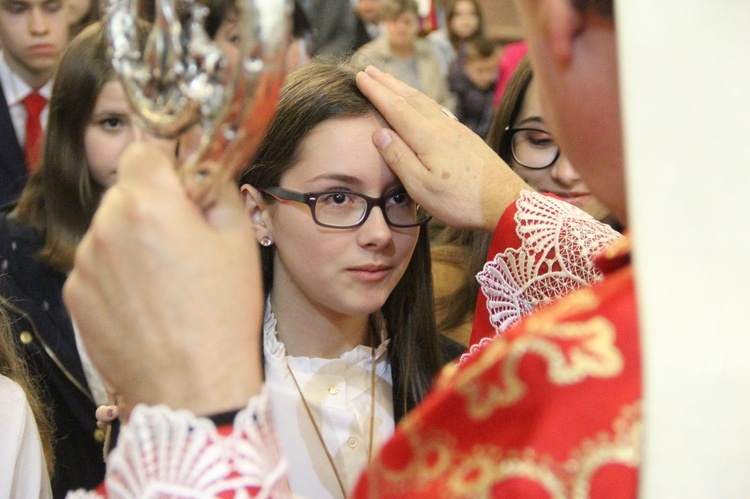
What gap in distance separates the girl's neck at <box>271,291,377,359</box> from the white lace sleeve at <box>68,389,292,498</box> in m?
1.08

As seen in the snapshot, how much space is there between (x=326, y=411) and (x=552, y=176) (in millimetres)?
1004

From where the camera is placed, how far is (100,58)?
2.42 meters

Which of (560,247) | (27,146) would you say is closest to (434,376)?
(560,247)

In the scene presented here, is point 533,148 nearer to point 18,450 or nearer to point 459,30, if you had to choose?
point 18,450

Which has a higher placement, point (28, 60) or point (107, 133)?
point (28, 60)

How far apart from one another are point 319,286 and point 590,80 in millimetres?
1084

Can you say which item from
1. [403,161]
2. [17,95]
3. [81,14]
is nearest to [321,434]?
[403,161]

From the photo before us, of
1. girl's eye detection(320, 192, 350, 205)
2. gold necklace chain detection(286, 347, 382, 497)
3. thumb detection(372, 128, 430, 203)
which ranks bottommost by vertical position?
gold necklace chain detection(286, 347, 382, 497)

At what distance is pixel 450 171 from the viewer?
1447 millimetres

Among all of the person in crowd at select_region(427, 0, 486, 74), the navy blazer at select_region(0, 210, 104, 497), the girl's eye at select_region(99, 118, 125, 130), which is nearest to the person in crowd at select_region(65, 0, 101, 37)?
the girl's eye at select_region(99, 118, 125, 130)

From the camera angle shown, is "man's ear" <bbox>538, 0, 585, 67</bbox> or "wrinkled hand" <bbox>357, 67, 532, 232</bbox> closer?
"man's ear" <bbox>538, 0, 585, 67</bbox>

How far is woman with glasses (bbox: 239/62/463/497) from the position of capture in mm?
1664

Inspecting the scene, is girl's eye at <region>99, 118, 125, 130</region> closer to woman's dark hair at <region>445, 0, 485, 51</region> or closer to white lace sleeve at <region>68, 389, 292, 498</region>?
white lace sleeve at <region>68, 389, 292, 498</region>

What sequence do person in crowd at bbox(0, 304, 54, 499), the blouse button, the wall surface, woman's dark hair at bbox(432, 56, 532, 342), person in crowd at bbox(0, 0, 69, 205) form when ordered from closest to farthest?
the wall surface → person in crowd at bbox(0, 304, 54, 499) → the blouse button → woman's dark hair at bbox(432, 56, 532, 342) → person in crowd at bbox(0, 0, 69, 205)
